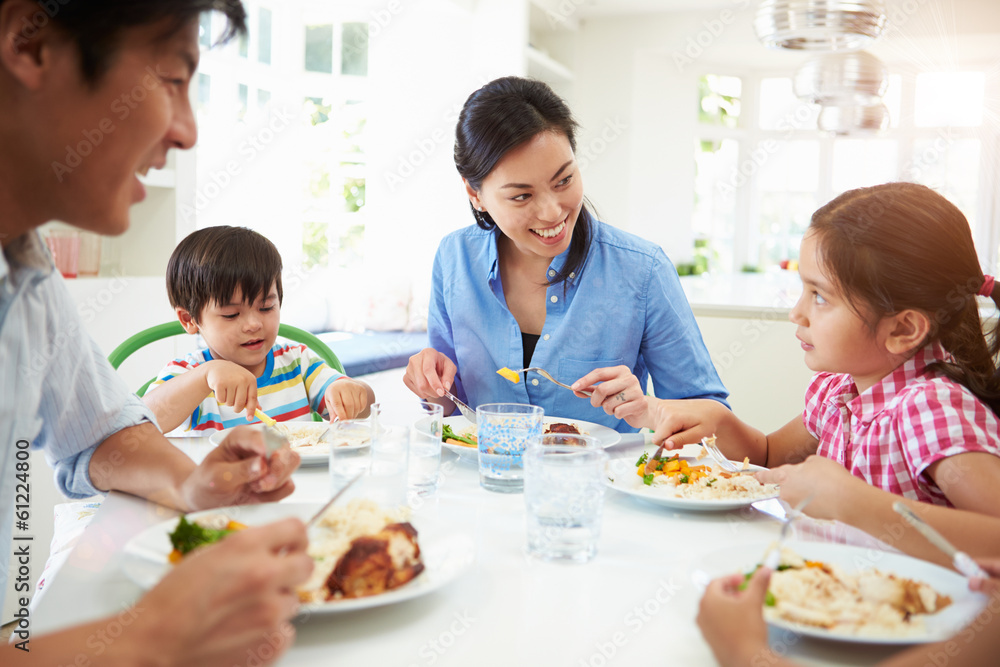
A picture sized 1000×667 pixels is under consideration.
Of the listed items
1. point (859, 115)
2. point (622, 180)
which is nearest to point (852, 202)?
point (859, 115)

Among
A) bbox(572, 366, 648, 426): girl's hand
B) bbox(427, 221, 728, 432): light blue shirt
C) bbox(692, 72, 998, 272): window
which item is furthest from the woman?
bbox(692, 72, 998, 272): window

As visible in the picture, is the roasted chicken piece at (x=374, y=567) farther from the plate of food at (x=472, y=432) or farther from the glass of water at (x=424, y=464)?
the plate of food at (x=472, y=432)

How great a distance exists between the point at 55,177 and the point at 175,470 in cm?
45

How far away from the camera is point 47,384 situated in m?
1.03

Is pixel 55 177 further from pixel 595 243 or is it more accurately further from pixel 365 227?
pixel 365 227

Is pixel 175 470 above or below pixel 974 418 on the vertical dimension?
below

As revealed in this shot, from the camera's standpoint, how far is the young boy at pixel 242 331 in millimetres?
1722

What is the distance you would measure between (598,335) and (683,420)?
50 centimetres

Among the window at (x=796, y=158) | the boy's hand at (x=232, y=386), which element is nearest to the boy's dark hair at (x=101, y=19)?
the boy's hand at (x=232, y=386)

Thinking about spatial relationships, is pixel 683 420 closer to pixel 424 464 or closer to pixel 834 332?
pixel 834 332

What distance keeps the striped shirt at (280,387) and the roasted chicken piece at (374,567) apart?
1055mm

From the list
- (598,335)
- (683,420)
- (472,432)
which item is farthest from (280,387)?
(683,420)

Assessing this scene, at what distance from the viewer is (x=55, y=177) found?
2.50ft

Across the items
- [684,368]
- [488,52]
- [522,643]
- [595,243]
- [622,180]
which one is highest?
[488,52]
